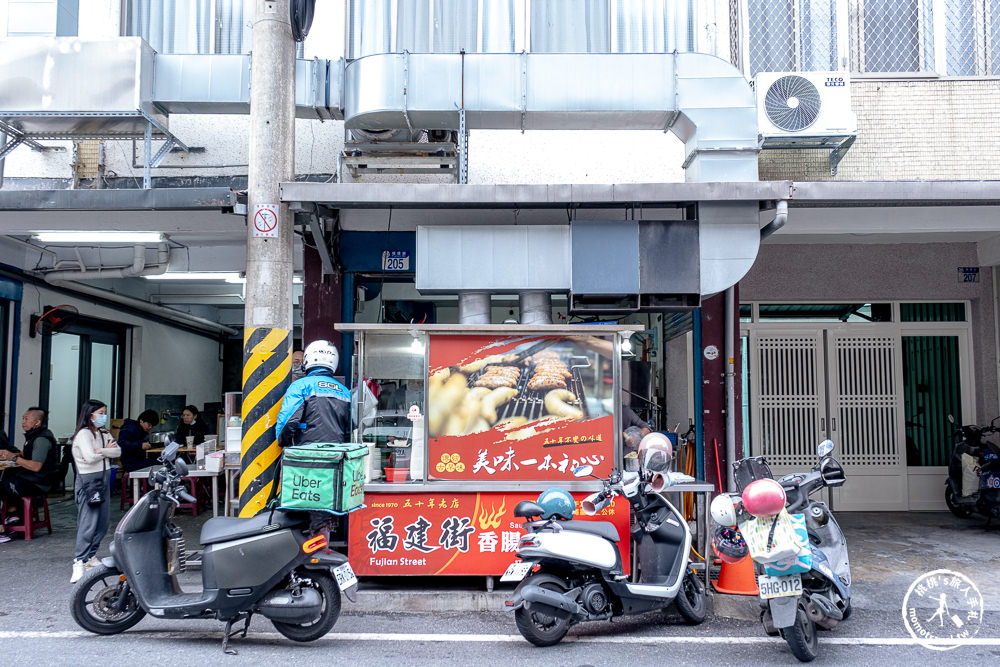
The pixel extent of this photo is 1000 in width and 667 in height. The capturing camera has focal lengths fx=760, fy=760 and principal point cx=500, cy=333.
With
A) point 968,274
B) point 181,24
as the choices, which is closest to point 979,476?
point 968,274

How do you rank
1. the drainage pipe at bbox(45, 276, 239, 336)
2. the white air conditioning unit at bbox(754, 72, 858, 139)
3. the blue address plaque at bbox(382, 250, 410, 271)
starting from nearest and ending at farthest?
the white air conditioning unit at bbox(754, 72, 858, 139), the blue address plaque at bbox(382, 250, 410, 271), the drainage pipe at bbox(45, 276, 239, 336)

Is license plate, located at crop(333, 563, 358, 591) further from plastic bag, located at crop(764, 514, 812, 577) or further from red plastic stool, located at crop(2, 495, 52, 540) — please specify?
red plastic stool, located at crop(2, 495, 52, 540)

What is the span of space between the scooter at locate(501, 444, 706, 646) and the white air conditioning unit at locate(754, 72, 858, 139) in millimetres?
4760

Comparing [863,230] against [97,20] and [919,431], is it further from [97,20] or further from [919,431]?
[97,20]

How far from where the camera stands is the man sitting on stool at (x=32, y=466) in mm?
9031

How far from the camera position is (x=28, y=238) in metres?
10.5

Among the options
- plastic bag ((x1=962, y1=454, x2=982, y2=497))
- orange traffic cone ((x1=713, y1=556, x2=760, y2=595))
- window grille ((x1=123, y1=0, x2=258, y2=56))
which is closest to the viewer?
orange traffic cone ((x1=713, y1=556, x2=760, y2=595))

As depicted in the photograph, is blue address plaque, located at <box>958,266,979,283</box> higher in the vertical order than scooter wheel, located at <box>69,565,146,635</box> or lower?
higher

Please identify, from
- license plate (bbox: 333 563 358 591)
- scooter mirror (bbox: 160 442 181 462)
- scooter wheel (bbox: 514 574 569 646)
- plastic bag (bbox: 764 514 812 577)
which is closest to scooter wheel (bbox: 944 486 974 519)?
plastic bag (bbox: 764 514 812 577)

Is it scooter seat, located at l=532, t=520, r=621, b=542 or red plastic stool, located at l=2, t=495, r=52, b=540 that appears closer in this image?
scooter seat, located at l=532, t=520, r=621, b=542

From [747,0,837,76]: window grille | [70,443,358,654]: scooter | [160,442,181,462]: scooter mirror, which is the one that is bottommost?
[70,443,358,654]: scooter

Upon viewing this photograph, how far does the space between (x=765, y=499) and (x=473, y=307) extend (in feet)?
12.4

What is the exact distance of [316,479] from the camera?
5645 mm

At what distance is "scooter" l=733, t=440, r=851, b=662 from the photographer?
5.05 m
